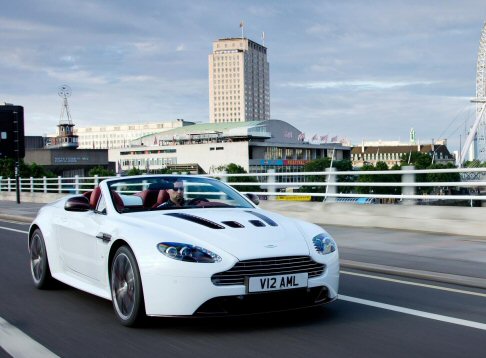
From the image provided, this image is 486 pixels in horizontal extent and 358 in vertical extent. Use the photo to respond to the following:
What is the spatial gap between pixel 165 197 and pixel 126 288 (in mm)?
1255

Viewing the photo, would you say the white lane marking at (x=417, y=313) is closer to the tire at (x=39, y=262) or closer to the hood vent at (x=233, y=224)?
the hood vent at (x=233, y=224)

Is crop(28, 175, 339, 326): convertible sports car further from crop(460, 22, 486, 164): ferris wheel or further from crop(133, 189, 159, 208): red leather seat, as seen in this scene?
crop(460, 22, 486, 164): ferris wheel

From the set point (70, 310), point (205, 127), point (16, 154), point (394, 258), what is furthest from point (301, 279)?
point (205, 127)

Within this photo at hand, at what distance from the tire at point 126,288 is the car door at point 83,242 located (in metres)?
0.32

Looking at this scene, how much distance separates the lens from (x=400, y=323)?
19.2 ft

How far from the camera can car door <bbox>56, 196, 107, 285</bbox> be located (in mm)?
6473

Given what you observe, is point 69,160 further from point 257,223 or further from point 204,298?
point 204,298

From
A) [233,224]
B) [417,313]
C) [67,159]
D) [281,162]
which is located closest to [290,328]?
[233,224]

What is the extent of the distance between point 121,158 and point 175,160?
1521cm

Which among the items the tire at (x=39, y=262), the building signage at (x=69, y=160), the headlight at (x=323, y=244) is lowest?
the building signage at (x=69, y=160)

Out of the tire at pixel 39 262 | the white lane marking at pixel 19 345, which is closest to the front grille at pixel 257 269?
the white lane marking at pixel 19 345

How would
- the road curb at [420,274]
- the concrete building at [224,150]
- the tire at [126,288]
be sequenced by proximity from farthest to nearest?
1. the concrete building at [224,150]
2. the road curb at [420,274]
3. the tire at [126,288]

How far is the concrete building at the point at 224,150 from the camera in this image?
159 metres

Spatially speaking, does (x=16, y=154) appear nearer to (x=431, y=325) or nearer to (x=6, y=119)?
(x=6, y=119)
